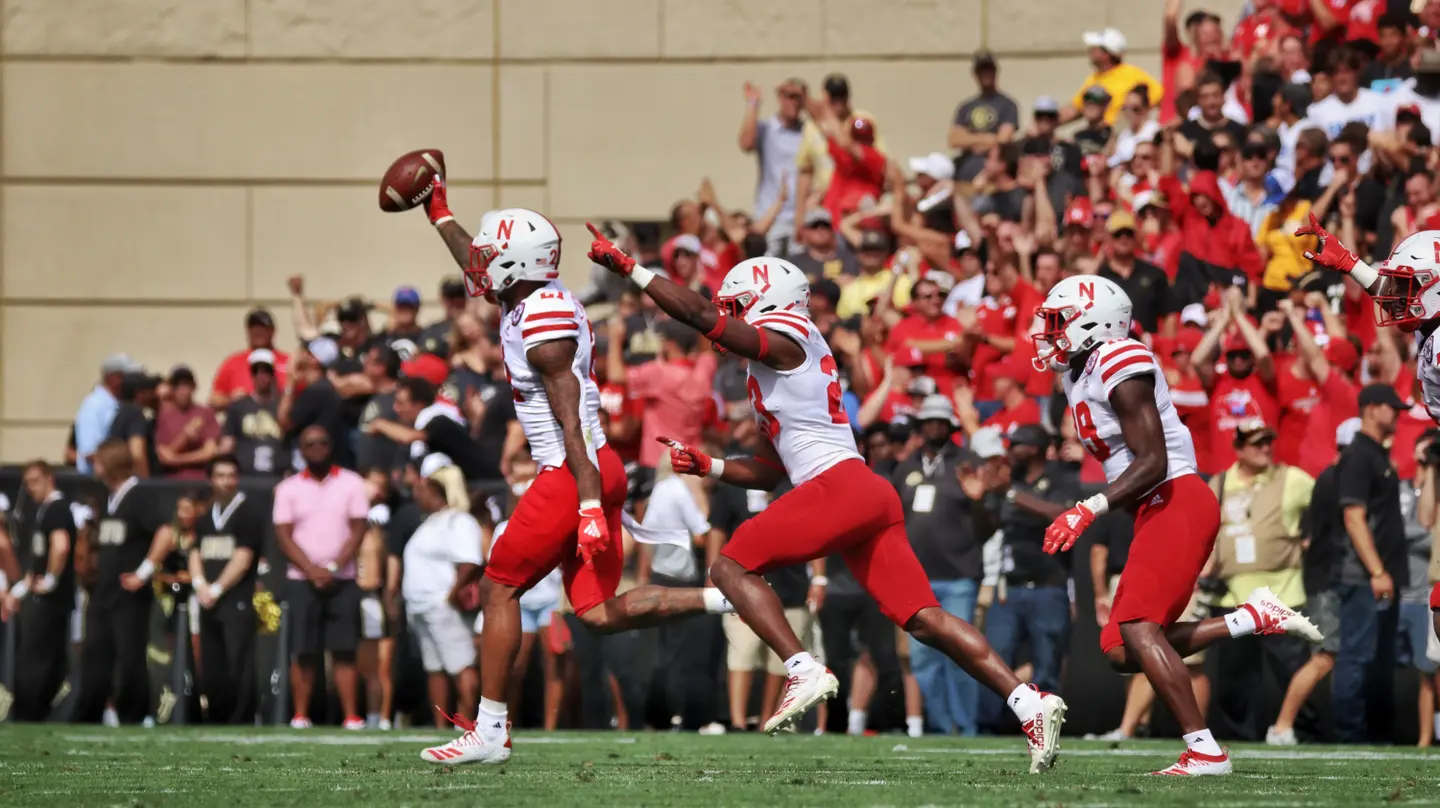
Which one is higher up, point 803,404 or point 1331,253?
point 1331,253

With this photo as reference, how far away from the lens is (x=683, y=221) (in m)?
17.1

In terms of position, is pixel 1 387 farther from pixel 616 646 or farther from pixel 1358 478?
pixel 1358 478

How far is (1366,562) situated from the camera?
12250 millimetres

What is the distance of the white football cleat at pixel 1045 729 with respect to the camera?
27.1ft

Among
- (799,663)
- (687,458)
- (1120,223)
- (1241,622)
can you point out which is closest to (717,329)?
(687,458)

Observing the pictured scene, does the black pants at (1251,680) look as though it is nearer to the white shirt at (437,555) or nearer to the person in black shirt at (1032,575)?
the person in black shirt at (1032,575)

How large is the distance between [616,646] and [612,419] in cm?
172

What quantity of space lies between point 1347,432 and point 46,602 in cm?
Result: 839

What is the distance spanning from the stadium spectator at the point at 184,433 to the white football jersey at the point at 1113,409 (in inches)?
330

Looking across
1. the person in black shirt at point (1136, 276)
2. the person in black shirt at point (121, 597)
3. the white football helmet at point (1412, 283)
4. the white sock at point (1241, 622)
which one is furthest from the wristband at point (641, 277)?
the person in black shirt at point (121, 597)

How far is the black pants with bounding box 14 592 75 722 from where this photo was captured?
14625mm

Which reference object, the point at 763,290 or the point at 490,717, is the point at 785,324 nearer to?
the point at 763,290

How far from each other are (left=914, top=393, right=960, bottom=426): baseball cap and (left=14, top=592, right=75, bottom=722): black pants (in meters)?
5.82

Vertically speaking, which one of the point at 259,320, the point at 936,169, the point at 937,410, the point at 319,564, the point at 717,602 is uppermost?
the point at 936,169
